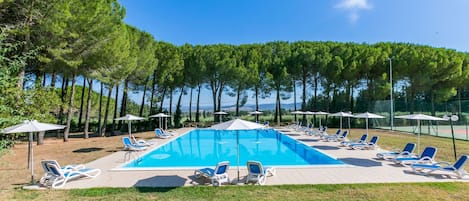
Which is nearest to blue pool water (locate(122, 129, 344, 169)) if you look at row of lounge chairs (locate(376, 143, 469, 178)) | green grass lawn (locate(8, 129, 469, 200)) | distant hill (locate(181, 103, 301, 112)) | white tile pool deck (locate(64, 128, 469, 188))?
white tile pool deck (locate(64, 128, 469, 188))

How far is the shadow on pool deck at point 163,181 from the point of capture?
7.27m

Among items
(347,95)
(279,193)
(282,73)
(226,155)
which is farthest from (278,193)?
(347,95)

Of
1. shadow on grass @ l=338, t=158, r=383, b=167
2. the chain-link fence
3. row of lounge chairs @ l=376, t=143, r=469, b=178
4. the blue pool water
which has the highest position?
the chain-link fence

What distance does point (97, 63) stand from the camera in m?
16.2

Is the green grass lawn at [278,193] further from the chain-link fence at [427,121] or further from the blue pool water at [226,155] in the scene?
the chain-link fence at [427,121]

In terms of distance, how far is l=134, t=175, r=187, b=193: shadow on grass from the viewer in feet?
22.5

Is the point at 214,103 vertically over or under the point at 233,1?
under

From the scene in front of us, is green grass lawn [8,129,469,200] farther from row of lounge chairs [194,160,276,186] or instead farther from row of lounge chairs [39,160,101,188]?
row of lounge chairs [39,160,101,188]

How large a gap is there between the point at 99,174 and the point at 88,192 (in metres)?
1.76

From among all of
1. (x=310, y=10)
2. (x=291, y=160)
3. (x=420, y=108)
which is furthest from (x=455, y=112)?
(x=291, y=160)

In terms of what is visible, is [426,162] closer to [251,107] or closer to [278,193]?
[278,193]

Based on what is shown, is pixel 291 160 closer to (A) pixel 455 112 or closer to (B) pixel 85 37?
(B) pixel 85 37

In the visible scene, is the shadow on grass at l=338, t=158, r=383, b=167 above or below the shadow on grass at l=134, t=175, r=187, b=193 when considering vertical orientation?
above

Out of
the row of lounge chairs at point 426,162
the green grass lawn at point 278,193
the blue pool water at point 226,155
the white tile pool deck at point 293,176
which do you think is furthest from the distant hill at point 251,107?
the green grass lawn at point 278,193
